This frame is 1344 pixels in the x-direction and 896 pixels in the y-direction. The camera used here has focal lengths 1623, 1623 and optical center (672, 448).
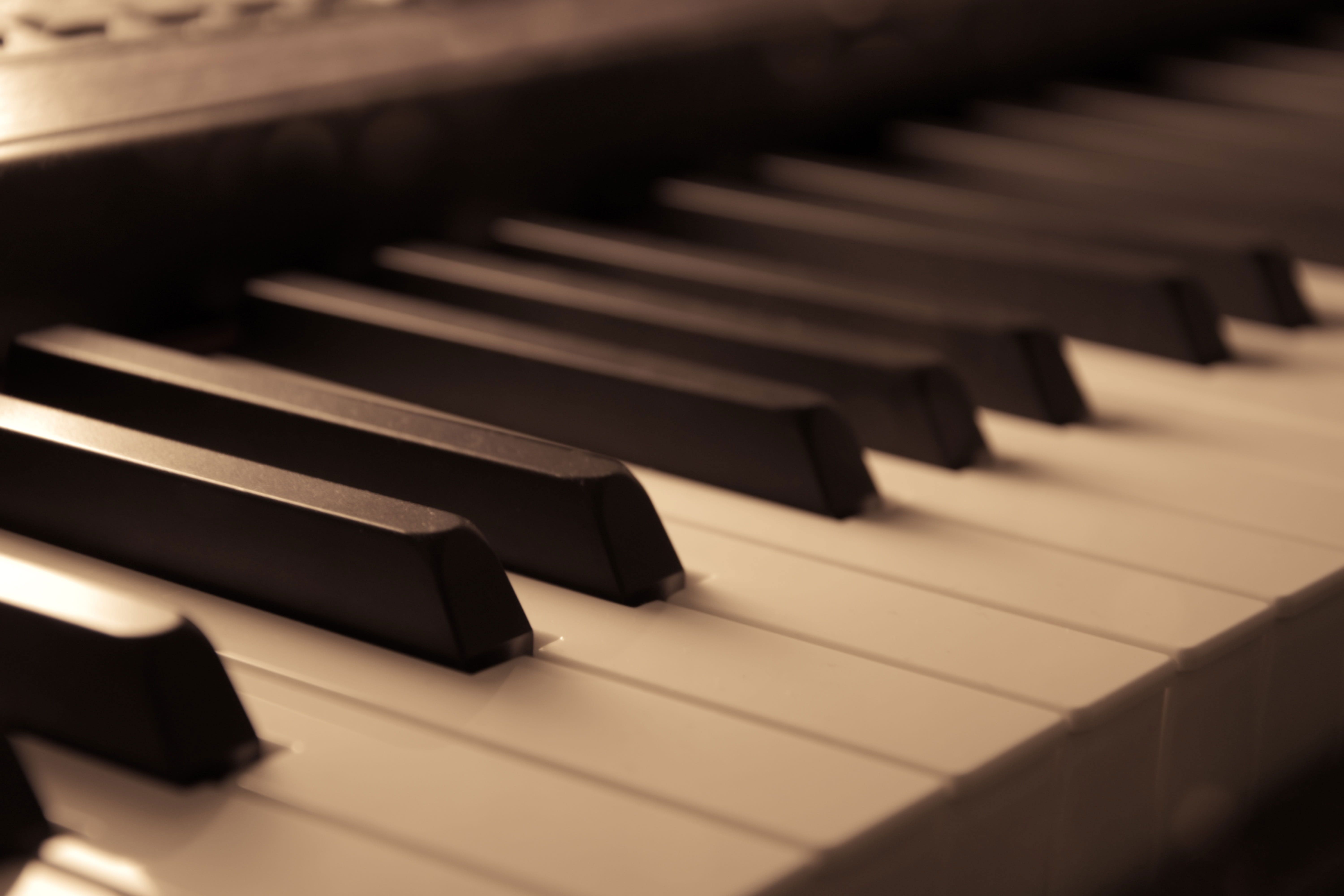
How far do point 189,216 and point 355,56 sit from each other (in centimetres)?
26

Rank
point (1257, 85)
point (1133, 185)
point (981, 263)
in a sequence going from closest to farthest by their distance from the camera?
point (981, 263) < point (1133, 185) < point (1257, 85)

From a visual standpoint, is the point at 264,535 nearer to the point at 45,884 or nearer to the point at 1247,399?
the point at 45,884

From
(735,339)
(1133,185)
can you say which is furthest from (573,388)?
(1133,185)

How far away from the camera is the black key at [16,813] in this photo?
703mm

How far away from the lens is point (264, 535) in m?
0.92

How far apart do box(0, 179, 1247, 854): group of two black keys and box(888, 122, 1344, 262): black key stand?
1.39ft

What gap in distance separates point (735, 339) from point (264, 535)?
0.48m

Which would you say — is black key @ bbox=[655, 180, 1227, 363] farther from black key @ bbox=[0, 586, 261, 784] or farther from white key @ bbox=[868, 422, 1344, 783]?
black key @ bbox=[0, 586, 261, 784]

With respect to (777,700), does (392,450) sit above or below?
above

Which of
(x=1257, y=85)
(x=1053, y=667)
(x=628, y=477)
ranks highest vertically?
(x=1257, y=85)

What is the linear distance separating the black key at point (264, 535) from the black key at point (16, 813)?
0.22m

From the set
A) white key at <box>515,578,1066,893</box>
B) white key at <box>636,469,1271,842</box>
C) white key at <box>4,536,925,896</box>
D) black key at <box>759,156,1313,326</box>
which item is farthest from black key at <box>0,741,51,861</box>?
black key at <box>759,156,1313,326</box>

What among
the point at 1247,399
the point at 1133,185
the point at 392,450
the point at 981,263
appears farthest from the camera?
the point at 1133,185

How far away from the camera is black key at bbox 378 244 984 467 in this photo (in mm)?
1198
